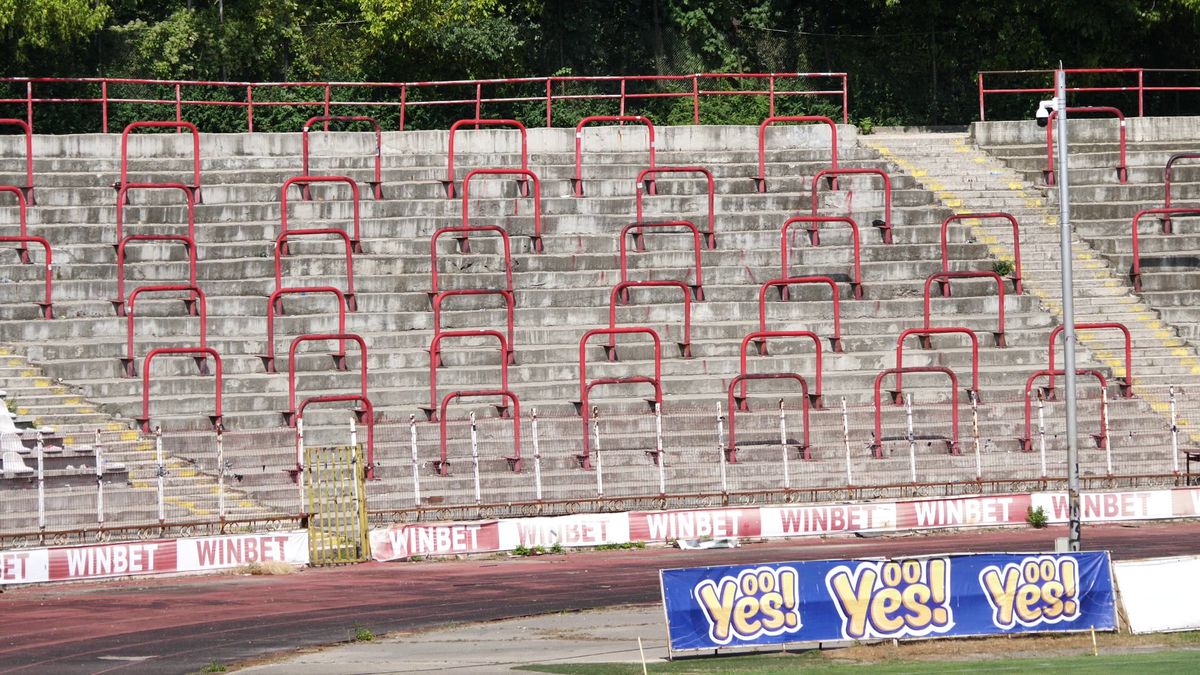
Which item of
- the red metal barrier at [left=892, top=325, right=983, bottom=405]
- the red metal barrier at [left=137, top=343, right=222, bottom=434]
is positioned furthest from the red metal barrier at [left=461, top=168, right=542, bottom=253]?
the red metal barrier at [left=892, top=325, right=983, bottom=405]

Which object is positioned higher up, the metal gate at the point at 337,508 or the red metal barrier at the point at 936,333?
the red metal barrier at the point at 936,333

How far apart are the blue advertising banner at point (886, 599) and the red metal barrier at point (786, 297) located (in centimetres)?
1072

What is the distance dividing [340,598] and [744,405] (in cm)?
866

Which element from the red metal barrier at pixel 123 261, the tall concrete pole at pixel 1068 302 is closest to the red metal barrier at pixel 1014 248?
the tall concrete pole at pixel 1068 302

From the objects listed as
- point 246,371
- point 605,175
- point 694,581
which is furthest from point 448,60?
point 694,581

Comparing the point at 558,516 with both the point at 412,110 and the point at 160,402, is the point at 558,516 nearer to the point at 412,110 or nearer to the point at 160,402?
the point at 160,402

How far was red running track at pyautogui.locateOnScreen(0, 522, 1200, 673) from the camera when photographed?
57.1 feet

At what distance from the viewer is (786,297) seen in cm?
2959

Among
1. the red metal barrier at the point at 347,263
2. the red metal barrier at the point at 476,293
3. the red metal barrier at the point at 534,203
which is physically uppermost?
the red metal barrier at the point at 534,203

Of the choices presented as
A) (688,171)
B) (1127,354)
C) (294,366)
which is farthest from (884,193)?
(294,366)

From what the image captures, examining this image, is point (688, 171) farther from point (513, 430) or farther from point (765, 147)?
point (513, 430)

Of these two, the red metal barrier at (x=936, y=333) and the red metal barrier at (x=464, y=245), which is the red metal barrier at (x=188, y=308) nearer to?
the red metal barrier at (x=464, y=245)

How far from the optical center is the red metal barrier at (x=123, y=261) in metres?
Answer: 28.2

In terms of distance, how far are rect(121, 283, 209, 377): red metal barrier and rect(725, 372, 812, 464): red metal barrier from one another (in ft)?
26.7
